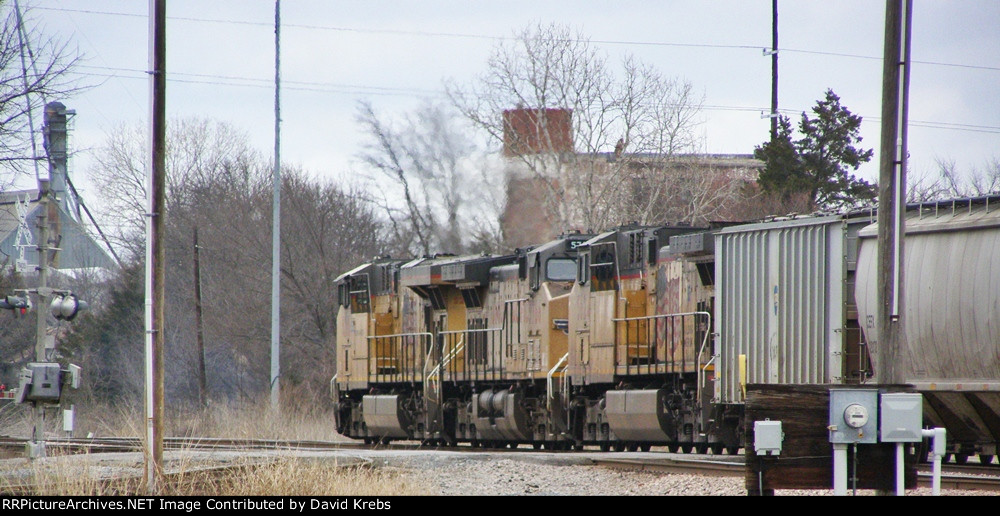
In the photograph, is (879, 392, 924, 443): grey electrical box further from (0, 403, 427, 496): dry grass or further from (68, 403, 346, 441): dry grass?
(68, 403, 346, 441): dry grass

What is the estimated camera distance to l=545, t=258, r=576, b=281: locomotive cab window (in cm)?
2084

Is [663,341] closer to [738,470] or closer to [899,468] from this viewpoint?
[738,470]

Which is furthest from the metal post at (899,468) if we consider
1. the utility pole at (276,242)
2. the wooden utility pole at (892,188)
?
the utility pole at (276,242)

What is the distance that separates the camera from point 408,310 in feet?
84.3

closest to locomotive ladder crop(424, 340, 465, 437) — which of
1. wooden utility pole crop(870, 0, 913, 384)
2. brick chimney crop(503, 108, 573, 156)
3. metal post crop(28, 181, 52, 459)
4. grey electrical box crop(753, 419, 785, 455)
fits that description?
metal post crop(28, 181, 52, 459)

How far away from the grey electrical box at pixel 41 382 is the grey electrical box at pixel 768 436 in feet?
39.8

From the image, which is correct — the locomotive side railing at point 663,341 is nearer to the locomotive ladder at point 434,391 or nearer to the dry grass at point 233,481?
the dry grass at point 233,481

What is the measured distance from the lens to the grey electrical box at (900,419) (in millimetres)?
9375

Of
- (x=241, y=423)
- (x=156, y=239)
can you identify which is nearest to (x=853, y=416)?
(x=156, y=239)

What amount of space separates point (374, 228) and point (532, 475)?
97.0ft

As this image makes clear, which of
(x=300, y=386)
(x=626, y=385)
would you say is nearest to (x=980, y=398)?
(x=626, y=385)

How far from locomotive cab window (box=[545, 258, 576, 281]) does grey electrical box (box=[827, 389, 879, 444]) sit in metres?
11.4

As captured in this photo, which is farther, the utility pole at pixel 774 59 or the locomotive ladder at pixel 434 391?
the utility pole at pixel 774 59

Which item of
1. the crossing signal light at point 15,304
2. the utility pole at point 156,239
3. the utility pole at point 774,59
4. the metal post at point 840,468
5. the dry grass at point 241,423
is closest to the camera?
the metal post at point 840,468
